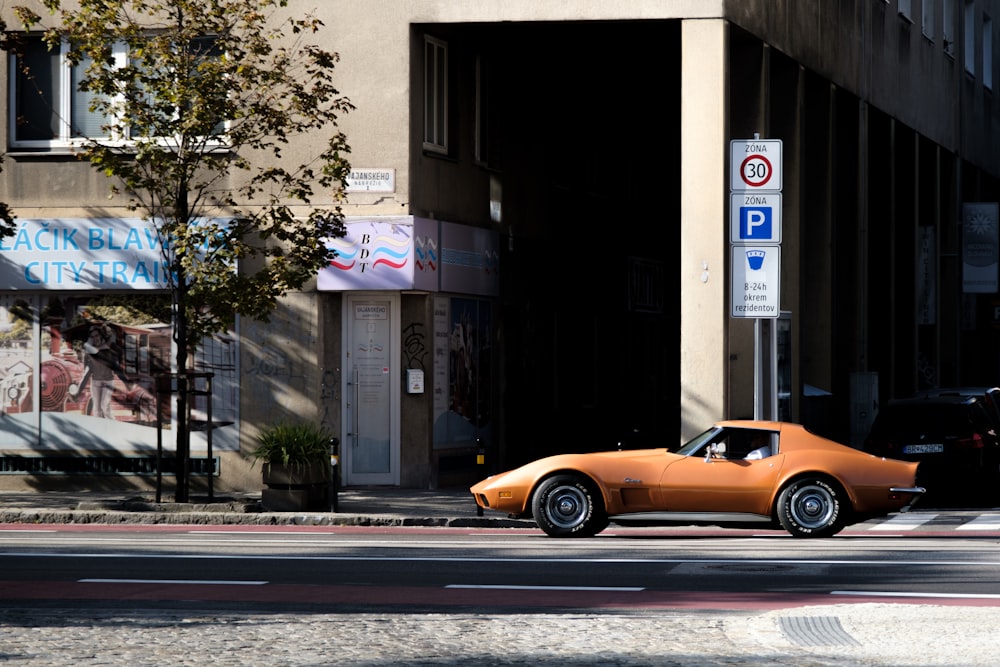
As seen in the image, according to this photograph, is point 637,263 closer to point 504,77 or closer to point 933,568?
point 504,77

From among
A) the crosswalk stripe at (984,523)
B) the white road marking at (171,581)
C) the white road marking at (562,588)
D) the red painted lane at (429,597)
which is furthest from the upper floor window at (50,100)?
the white road marking at (562,588)

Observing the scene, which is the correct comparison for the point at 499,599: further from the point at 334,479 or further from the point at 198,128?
the point at 198,128

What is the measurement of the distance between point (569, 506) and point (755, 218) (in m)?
4.97

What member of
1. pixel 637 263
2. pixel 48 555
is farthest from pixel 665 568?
pixel 637 263

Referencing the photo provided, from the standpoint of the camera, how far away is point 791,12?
2842cm

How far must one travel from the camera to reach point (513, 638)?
995 cm

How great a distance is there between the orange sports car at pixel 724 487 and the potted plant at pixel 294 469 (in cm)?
454

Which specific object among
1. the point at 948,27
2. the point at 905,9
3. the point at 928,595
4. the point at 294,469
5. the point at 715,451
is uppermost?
the point at 948,27

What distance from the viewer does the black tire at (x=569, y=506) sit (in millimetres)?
17578

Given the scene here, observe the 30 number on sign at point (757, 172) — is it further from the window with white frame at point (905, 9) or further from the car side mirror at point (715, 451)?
the window with white frame at point (905, 9)

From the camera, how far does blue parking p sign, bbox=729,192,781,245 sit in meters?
20.7

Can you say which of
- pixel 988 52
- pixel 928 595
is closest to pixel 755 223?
pixel 928 595

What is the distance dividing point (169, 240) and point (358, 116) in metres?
3.93

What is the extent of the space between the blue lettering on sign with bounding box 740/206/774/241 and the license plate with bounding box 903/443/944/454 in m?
4.72
